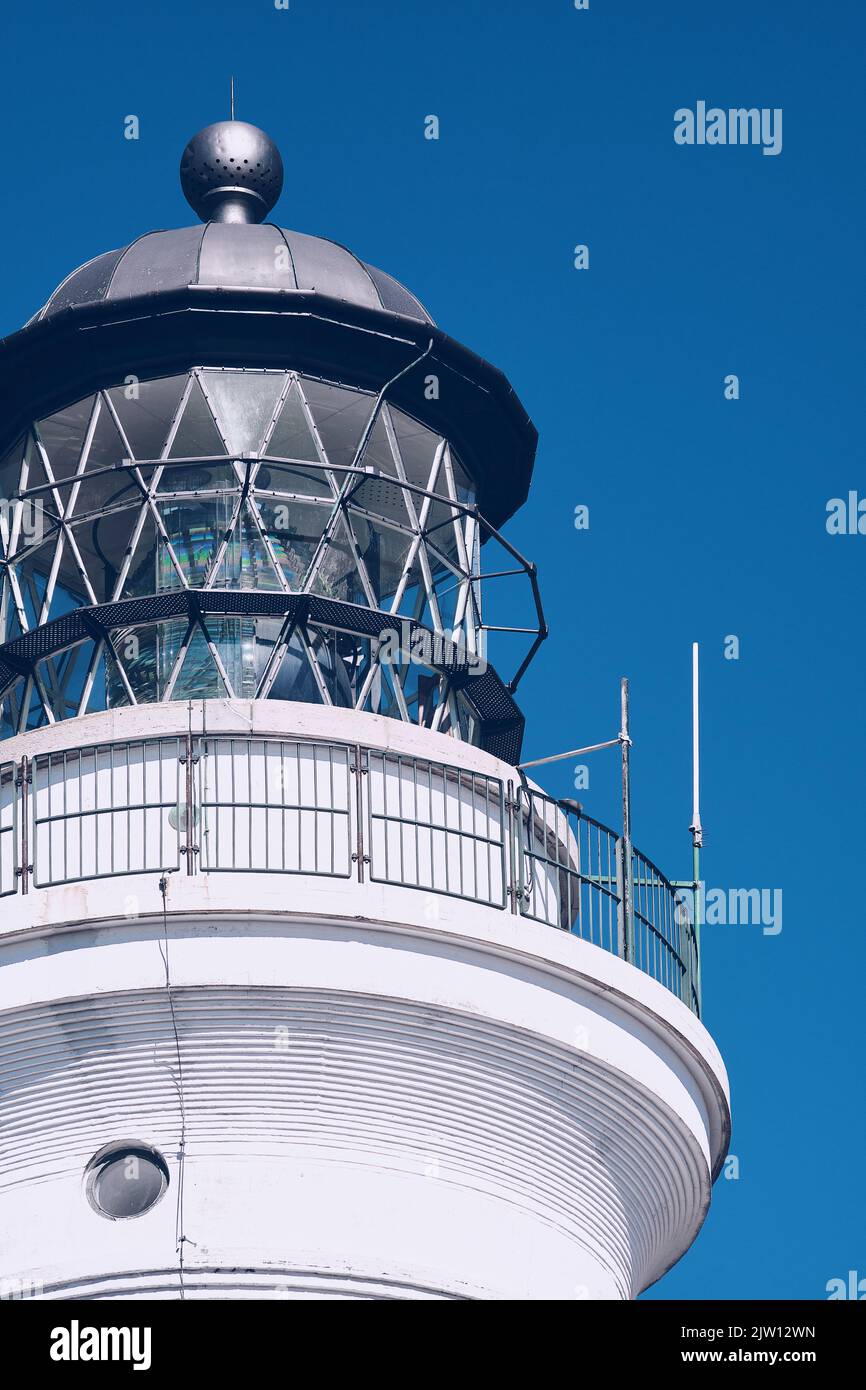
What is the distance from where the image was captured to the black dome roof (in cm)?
2686

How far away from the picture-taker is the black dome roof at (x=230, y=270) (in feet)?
88.1

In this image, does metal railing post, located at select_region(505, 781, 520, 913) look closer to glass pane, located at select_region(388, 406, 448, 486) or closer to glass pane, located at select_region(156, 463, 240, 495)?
glass pane, located at select_region(156, 463, 240, 495)

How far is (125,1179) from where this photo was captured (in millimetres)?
22906

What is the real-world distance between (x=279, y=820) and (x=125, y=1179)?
2.68 metres

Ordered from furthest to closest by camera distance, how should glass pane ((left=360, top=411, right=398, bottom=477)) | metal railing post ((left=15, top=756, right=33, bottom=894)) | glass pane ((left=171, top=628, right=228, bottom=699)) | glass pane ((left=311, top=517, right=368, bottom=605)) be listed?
glass pane ((left=360, top=411, right=398, bottom=477)) → glass pane ((left=311, top=517, right=368, bottom=605)) → glass pane ((left=171, top=628, right=228, bottom=699)) → metal railing post ((left=15, top=756, right=33, bottom=894))

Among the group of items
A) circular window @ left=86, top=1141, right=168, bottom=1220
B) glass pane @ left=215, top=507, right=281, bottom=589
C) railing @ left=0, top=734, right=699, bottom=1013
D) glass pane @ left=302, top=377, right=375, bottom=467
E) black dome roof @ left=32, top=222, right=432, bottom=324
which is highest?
black dome roof @ left=32, top=222, right=432, bottom=324

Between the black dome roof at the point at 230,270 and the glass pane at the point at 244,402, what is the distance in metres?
0.70

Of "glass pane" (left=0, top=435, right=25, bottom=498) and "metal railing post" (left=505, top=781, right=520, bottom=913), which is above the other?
"glass pane" (left=0, top=435, right=25, bottom=498)

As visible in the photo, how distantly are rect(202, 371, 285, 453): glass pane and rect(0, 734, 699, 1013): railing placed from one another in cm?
345

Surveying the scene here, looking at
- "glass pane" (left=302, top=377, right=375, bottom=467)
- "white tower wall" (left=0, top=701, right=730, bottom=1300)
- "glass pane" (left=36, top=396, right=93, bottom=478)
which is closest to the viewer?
"white tower wall" (left=0, top=701, right=730, bottom=1300)

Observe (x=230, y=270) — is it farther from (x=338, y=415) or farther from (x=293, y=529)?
(x=293, y=529)

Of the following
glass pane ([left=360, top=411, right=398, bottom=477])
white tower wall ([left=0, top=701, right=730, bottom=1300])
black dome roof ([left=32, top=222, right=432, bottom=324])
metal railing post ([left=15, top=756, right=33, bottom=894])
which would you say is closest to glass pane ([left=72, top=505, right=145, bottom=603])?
black dome roof ([left=32, top=222, right=432, bottom=324])

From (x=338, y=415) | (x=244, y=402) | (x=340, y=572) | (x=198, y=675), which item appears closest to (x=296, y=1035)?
(x=198, y=675)
